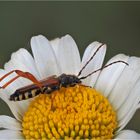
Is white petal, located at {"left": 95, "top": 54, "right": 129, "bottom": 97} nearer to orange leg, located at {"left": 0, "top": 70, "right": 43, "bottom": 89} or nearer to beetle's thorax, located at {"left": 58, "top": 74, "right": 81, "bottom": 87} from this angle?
beetle's thorax, located at {"left": 58, "top": 74, "right": 81, "bottom": 87}

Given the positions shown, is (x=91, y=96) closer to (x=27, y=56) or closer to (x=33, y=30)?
(x=27, y=56)

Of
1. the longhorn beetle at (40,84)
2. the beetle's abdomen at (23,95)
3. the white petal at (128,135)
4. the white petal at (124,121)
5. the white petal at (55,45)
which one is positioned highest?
the white petal at (55,45)

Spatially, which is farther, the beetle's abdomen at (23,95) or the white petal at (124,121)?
the beetle's abdomen at (23,95)

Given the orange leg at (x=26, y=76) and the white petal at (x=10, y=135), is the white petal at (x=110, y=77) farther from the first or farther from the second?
the white petal at (x=10, y=135)

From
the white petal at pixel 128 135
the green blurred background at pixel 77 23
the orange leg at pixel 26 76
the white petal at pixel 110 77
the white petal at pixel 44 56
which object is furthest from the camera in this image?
the green blurred background at pixel 77 23

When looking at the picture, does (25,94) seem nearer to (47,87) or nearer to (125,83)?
(47,87)

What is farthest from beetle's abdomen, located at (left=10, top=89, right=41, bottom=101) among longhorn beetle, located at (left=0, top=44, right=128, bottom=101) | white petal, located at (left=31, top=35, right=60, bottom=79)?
white petal, located at (left=31, top=35, right=60, bottom=79)

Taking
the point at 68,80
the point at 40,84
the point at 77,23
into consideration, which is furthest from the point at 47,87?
the point at 77,23

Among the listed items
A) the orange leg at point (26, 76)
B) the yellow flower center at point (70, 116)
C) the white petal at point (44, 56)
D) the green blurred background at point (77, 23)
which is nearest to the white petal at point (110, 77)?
the yellow flower center at point (70, 116)
